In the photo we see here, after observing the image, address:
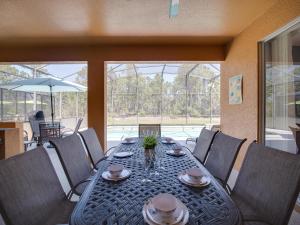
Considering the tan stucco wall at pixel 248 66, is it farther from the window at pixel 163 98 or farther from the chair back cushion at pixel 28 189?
the window at pixel 163 98

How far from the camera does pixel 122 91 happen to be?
304 inches

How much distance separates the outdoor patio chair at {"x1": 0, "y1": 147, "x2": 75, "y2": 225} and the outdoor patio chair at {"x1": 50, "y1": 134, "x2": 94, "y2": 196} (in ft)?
0.57

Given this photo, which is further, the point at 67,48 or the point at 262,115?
the point at 67,48

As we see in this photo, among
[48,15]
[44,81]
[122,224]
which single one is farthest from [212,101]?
[122,224]

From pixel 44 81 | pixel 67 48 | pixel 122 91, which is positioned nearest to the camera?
pixel 67 48

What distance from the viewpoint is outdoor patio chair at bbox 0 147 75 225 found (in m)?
0.99

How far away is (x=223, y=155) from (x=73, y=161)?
1420 millimetres

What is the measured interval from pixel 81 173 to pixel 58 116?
7.51m

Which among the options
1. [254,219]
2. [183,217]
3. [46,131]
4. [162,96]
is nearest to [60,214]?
[183,217]

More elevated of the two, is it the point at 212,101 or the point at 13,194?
the point at 212,101

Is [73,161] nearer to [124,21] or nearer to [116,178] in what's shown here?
[116,178]

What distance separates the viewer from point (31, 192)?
114cm

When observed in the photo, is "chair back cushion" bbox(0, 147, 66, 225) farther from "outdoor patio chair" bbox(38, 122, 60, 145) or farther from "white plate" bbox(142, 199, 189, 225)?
"outdoor patio chair" bbox(38, 122, 60, 145)

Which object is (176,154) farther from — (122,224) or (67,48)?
(67,48)
